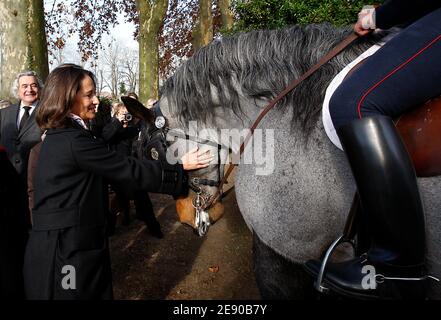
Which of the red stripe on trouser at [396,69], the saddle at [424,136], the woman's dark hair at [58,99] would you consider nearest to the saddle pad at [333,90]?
the red stripe on trouser at [396,69]

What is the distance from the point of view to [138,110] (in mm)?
2209

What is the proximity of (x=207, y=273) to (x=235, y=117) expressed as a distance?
2854 mm

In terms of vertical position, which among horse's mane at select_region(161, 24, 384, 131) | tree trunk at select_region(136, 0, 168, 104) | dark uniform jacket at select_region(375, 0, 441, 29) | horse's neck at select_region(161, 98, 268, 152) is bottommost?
horse's neck at select_region(161, 98, 268, 152)

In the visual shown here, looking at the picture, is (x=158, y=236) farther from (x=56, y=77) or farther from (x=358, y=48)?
(x=358, y=48)

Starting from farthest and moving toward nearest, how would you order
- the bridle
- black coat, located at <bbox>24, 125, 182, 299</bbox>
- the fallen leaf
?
the fallen leaf < black coat, located at <bbox>24, 125, 182, 299</bbox> < the bridle

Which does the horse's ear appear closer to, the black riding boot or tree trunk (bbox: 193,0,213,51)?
the black riding boot

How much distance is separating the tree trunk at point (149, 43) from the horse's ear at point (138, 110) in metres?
8.84

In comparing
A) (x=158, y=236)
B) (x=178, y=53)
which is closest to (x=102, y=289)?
(x=158, y=236)

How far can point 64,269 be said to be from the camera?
197 centimetres

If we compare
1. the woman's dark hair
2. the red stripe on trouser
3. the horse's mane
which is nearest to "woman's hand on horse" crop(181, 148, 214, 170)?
the horse's mane

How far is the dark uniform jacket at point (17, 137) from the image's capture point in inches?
138

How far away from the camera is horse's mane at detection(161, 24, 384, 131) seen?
1.82 metres

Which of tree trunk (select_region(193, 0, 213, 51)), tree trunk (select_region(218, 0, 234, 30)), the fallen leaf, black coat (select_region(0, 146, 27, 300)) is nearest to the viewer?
black coat (select_region(0, 146, 27, 300))

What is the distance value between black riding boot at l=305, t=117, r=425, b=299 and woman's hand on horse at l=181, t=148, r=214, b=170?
963mm
